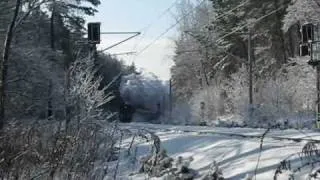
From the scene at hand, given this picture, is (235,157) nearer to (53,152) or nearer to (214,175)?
(214,175)

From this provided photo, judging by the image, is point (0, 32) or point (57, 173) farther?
point (0, 32)

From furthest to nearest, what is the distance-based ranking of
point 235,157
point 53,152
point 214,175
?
1. point 235,157
2. point 214,175
3. point 53,152

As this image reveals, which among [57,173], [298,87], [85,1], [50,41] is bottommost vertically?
[57,173]

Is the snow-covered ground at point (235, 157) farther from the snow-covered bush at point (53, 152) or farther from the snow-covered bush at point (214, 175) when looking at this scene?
the snow-covered bush at point (53, 152)

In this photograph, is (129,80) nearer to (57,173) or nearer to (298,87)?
(298,87)

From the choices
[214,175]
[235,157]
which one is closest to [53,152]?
[214,175]

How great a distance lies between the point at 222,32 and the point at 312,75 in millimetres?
23970

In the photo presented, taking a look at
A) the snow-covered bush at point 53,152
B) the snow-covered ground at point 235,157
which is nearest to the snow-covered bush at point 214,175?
the snow-covered ground at point 235,157

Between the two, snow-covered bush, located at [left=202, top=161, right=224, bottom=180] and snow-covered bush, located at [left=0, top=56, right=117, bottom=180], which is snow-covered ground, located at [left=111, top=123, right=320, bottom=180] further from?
snow-covered bush, located at [left=0, top=56, right=117, bottom=180]

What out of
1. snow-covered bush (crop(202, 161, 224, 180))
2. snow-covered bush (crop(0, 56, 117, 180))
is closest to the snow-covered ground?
snow-covered bush (crop(202, 161, 224, 180))

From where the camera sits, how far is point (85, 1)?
193 ft

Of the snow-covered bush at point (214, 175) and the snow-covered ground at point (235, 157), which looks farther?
the snow-covered ground at point (235, 157)

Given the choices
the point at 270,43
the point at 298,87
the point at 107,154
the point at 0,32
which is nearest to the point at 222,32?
the point at 270,43

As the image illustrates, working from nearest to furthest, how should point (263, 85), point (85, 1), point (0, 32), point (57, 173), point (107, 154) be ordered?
1. point (57, 173)
2. point (107, 154)
3. point (0, 32)
4. point (263, 85)
5. point (85, 1)
